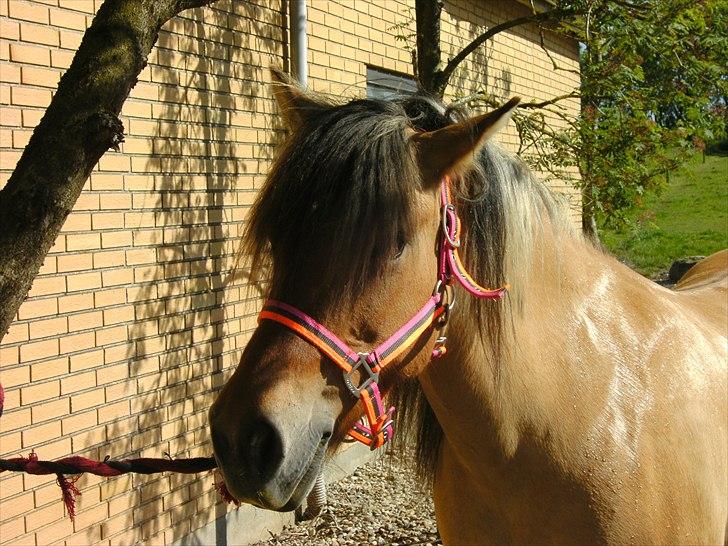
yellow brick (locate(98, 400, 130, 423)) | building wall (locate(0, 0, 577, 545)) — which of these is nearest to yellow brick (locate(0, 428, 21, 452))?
building wall (locate(0, 0, 577, 545))

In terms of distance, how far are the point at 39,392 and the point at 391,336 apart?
2154 mm

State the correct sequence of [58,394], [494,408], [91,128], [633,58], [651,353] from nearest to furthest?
[91,128] → [494,408] → [651,353] → [58,394] → [633,58]

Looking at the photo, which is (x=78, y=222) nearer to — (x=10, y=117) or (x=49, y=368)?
(x=10, y=117)

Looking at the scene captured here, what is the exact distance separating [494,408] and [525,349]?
0.20 m

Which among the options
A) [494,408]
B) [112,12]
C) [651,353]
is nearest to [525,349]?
[494,408]

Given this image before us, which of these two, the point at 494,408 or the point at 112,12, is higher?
the point at 112,12

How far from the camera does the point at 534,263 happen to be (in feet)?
6.95

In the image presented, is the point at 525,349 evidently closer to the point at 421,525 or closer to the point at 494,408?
the point at 494,408

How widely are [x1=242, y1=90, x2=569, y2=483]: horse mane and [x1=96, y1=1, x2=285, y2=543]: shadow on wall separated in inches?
81.8

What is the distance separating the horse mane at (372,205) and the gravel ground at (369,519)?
2564mm

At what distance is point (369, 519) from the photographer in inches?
191

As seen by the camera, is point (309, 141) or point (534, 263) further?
point (534, 263)

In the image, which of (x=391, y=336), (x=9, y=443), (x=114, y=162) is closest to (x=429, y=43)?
(x=114, y=162)

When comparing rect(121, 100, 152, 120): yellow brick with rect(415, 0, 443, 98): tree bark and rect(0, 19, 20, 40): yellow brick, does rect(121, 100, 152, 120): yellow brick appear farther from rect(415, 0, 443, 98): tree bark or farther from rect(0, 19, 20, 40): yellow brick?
rect(415, 0, 443, 98): tree bark
